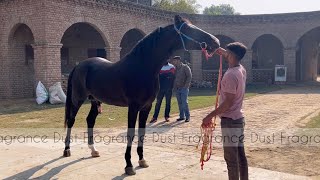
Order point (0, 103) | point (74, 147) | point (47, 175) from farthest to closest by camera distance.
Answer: point (0, 103) < point (74, 147) < point (47, 175)

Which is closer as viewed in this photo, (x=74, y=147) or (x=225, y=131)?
(x=225, y=131)

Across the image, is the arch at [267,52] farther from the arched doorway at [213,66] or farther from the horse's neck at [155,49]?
the horse's neck at [155,49]

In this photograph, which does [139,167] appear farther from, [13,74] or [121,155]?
[13,74]

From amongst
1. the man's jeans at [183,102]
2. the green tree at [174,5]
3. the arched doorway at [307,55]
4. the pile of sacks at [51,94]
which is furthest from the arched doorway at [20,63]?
the green tree at [174,5]

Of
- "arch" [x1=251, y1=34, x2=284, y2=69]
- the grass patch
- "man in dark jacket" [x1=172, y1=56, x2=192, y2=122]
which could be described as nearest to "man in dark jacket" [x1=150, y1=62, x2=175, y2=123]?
"man in dark jacket" [x1=172, y1=56, x2=192, y2=122]

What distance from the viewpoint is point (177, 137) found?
25.1ft

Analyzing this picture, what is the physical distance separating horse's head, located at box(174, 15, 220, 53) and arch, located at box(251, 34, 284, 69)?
24.3m

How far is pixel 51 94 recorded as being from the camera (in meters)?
15.0

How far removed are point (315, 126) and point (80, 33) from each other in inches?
648

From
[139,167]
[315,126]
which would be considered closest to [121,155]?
[139,167]

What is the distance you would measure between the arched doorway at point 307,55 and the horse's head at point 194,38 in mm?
25055

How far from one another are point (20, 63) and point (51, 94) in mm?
3562

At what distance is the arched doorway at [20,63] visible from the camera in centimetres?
1705

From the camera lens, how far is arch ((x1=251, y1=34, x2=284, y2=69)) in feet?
92.3
